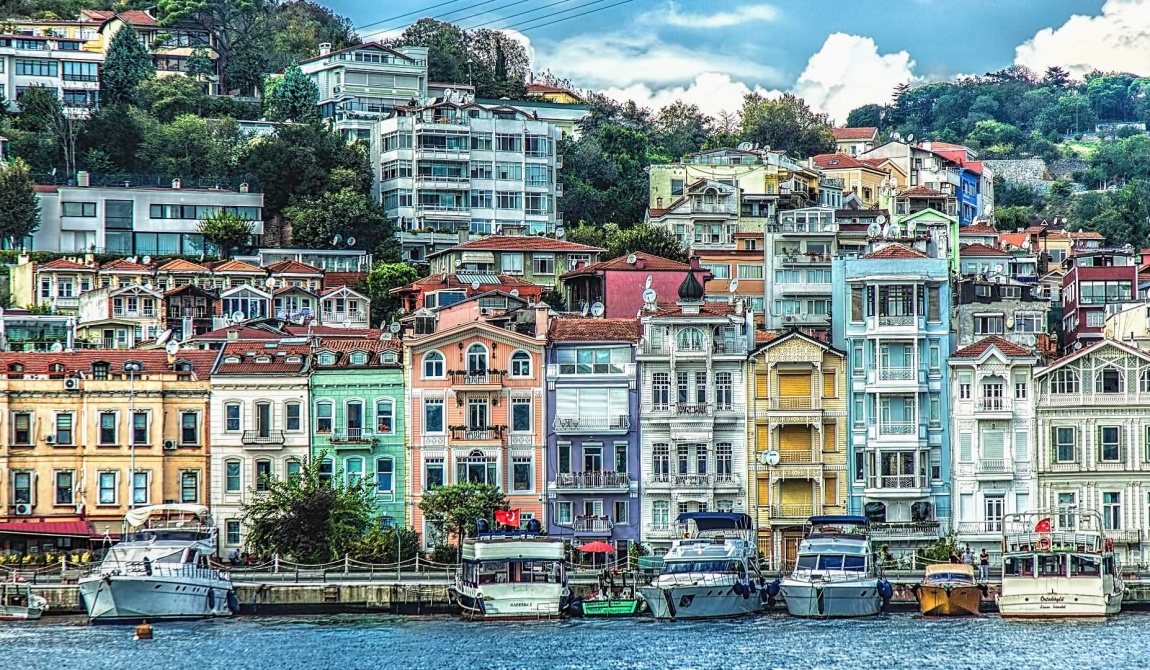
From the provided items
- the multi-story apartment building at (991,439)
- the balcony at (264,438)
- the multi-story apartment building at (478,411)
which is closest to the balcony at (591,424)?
the multi-story apartment building at (478,411)

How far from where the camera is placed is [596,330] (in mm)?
87938

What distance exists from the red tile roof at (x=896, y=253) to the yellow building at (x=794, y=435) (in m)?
4.67

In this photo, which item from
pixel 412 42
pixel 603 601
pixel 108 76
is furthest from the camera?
pixel 412 42

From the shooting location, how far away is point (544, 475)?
8669cm

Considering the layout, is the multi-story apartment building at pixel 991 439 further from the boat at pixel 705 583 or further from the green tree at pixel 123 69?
the green tree at pixel 123 69

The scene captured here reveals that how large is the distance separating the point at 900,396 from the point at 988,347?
3.93 meters

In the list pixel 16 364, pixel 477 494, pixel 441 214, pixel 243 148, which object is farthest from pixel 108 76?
pixel 477 494

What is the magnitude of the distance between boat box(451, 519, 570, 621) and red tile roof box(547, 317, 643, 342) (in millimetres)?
12648

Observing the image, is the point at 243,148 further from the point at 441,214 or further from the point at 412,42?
the point at 412,42

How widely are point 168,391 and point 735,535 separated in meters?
23.3

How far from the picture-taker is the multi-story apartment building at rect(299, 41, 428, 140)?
14988 cm

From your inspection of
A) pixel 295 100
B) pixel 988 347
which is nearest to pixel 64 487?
pixel 988 347

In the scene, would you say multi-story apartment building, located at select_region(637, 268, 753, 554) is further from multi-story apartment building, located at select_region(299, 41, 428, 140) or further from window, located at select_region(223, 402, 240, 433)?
multi-story apartment building, located at select_region(299, 41, 428, 140)

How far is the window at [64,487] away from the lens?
85.8 meters
